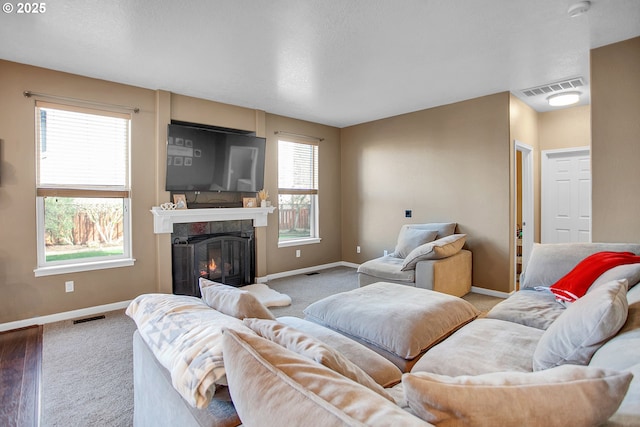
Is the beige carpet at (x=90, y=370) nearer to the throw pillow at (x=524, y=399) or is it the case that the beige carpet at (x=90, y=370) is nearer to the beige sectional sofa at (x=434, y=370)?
the beige sectional sofa at (x=434, y=370)

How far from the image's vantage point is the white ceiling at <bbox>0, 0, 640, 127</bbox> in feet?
7.75

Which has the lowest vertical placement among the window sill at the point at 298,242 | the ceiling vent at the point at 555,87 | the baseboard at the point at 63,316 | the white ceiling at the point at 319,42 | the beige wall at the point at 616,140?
the baseboard at the point at 63,316

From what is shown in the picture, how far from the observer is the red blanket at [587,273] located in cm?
218

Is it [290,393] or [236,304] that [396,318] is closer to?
[236,304]

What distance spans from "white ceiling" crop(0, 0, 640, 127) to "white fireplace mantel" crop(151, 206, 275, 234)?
1.49 meters

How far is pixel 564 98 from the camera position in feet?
13.9

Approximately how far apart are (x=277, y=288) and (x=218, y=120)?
248 cm

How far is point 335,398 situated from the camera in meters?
0.70

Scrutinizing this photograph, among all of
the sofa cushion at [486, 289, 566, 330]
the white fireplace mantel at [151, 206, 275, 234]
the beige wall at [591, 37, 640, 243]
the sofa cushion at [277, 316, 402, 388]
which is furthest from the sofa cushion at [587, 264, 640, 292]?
the white fireplace mantel at [151, 206, 275, 234]

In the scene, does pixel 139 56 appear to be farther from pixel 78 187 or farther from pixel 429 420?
pixel 429 420

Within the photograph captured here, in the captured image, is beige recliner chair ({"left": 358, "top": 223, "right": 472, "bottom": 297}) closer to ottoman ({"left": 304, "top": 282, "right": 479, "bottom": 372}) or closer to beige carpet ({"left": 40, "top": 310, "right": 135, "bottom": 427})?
ottoman ({"left": 304, "top": 282, "right": 479, "bottom": 372})

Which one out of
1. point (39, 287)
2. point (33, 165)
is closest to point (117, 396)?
point (39, 287)

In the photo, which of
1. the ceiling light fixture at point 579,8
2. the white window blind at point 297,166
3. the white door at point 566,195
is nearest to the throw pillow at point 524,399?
the ceiling light fixture at point 579,8

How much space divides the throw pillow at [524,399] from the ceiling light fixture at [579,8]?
2644 millimetres
